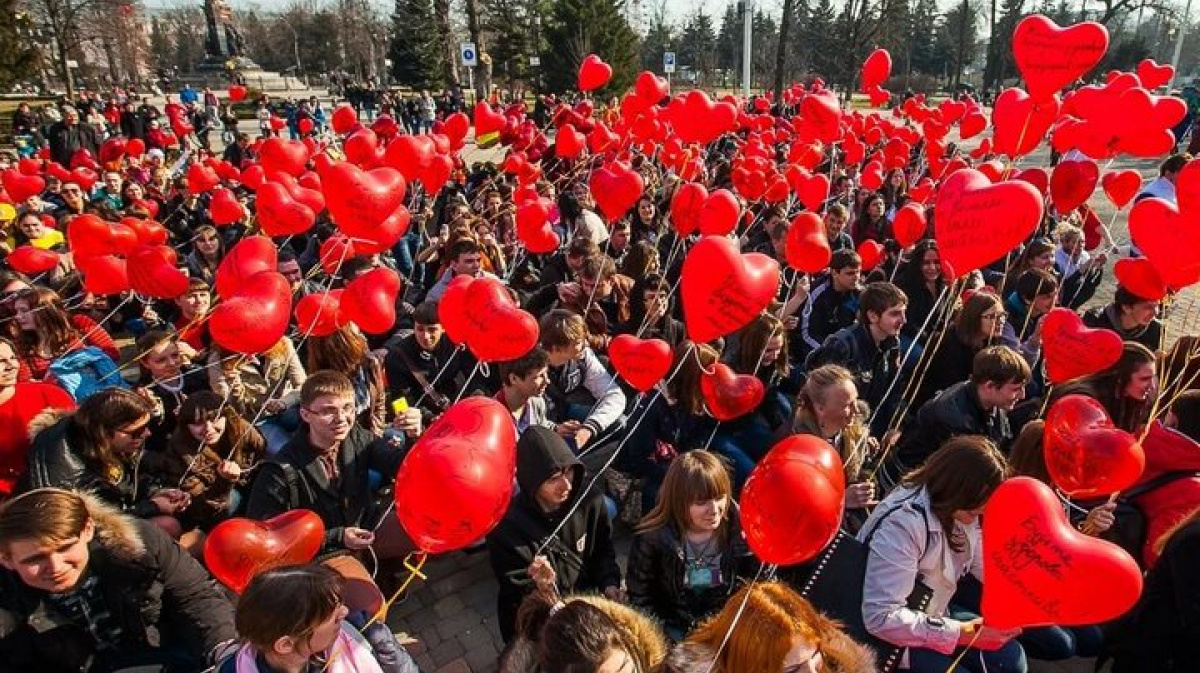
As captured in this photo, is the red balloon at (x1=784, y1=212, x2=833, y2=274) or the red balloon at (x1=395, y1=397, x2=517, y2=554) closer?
the red balloon at (x1=395, y1=397, x2=517, y2=554)

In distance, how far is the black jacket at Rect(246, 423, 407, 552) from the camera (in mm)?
3355

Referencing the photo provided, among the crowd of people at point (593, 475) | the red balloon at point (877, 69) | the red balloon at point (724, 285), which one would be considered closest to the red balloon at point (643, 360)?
the crowd of people at point (593, 475)

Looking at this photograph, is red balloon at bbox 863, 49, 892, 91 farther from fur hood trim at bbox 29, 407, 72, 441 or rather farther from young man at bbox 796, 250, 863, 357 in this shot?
fur hood trim at bbox 29, 407, 72, 441

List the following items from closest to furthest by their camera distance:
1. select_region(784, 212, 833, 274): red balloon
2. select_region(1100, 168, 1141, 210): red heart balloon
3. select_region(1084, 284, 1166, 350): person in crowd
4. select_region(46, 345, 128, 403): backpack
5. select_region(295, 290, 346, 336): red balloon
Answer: select_region(46, 345, 128, 403): backpack
select_region(295, 290, 346, 336): red balloon
select_region(1084, 284, 1166, 350): person in crowd
select_region(784, 212, 833, 274): red balloon
select_region(1100, 168, 1141, 210): red heart balloon

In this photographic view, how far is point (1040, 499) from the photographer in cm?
213

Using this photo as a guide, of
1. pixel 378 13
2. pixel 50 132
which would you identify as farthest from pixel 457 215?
pixel 378 13

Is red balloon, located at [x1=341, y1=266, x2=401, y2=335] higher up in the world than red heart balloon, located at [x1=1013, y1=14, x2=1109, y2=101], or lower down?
lower down

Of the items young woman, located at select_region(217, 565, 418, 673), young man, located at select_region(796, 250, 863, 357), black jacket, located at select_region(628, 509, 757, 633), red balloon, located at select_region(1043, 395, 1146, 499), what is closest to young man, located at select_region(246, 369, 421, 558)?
young woman, located at select_region(217, 565, 418, 673)

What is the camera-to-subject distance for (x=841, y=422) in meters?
3.60

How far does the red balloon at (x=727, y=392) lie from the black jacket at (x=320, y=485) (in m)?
1.87

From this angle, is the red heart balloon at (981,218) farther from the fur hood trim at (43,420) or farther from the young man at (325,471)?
the fur hood trim at (43,420)

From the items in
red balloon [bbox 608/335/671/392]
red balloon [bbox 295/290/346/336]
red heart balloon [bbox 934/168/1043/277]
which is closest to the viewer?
red heart balloon [bbox 934/168/1043/277]

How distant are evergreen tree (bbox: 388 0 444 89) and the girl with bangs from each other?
3910 centimetres

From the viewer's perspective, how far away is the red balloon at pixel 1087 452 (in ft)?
9.40
